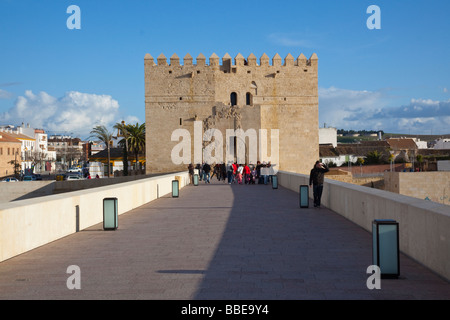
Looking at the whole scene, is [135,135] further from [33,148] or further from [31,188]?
[33,148]

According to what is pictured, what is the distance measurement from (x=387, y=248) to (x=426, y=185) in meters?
38.1

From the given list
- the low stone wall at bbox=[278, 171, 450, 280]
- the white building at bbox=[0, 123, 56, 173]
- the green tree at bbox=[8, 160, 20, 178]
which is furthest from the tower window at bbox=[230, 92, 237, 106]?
the white building at bbox=[0, 123, 56, 173]

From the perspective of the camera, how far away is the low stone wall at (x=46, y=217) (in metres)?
6.26

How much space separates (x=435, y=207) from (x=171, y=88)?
113 feet

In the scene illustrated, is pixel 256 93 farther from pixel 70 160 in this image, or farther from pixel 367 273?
pixel 70 160

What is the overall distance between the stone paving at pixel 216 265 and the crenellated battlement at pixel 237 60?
30196 millimetres

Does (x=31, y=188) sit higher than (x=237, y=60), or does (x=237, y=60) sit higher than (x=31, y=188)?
(x=237, y=60)

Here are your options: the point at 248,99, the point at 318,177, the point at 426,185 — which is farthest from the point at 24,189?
the point at 426,185

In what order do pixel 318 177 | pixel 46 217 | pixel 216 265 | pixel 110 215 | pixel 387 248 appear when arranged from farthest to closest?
pixel 318 177 < pixel 110 215 < pixel 46 217 < pixel 216 265 < pixel 387 248

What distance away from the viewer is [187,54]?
38.5 meters

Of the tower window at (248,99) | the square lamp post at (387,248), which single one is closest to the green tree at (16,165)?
the tower window at (248,99)

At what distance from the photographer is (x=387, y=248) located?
493 cm

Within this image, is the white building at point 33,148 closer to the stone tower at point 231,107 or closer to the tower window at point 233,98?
the stone tower at point 231,107

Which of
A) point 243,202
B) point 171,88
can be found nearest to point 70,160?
point 171,88
